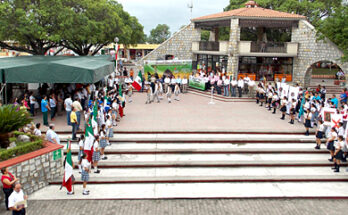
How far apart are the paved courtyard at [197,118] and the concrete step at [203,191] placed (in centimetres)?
418

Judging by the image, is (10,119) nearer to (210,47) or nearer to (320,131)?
(320,131)

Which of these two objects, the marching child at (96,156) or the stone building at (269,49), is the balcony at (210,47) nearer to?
the stone building at (269,49)

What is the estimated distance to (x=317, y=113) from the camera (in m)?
15.7

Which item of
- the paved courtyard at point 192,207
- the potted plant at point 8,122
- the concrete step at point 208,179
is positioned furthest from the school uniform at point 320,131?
the potted plant at point 8,122

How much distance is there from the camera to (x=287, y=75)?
92.4ft

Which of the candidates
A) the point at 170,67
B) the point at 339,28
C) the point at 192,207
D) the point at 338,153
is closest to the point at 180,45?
the point at 170,67

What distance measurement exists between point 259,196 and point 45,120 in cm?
1030

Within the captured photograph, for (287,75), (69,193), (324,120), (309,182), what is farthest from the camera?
(287,75)

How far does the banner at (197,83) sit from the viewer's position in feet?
85.3

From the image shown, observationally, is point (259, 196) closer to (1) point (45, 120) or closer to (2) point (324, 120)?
(2) point (324, 120)

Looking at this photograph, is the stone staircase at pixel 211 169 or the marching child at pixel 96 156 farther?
the marching child at pixel 96 156

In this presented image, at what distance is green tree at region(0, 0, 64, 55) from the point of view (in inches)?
975

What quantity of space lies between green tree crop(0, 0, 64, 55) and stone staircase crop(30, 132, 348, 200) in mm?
15511

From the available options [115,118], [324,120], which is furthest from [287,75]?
[115,118]
